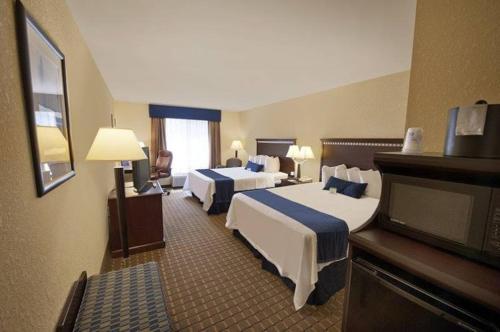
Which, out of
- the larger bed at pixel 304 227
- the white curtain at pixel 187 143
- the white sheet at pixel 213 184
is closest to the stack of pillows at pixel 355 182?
the larger bed at pixel 304 227

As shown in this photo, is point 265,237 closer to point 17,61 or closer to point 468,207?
point 468,207

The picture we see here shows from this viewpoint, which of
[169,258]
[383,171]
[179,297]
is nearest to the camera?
[383,171]

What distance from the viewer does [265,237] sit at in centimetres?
232

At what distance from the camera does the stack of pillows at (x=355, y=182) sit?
116 inches

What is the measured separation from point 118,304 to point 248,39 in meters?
2.33

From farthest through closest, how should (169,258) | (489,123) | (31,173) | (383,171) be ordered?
(169,258), (383,171), (31,173), (489,123)

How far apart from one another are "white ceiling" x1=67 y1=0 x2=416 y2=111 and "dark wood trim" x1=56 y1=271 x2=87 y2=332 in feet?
6.41

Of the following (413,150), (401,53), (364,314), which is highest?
(401,53)

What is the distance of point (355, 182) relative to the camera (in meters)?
3.14

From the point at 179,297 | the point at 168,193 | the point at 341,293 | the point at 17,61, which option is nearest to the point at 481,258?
the point at 341,293

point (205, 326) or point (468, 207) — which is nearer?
point (468, 207)

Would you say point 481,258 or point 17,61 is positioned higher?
point 17,61

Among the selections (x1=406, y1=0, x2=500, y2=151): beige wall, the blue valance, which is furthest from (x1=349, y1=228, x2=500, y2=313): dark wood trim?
the blue valance

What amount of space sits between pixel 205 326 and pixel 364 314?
1232 millimetres
